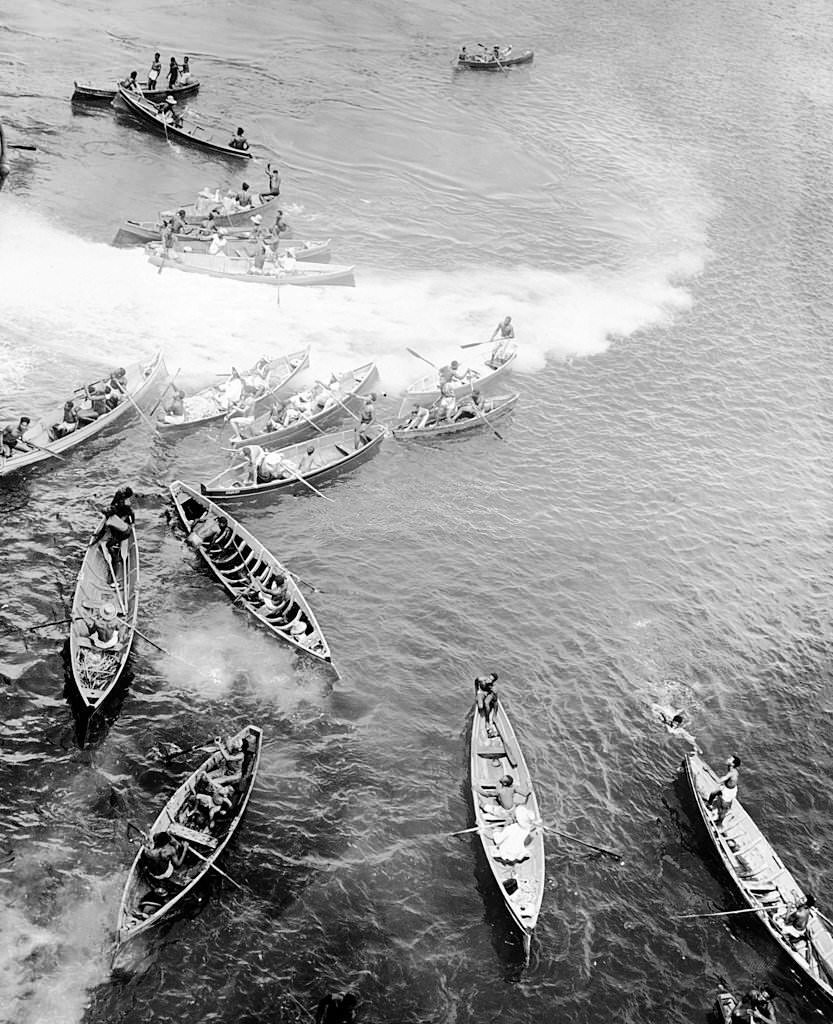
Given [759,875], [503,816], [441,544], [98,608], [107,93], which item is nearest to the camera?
[503,816]

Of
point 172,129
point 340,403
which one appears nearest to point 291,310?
point 340,403

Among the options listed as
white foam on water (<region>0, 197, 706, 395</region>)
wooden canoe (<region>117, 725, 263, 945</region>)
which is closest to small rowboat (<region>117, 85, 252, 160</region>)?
white foam on water (<region>0, 197, 706, 395</region>)

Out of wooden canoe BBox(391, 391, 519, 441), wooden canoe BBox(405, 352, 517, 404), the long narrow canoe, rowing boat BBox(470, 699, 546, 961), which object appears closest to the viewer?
rowing boat BBox(470, 699, 546, 961)

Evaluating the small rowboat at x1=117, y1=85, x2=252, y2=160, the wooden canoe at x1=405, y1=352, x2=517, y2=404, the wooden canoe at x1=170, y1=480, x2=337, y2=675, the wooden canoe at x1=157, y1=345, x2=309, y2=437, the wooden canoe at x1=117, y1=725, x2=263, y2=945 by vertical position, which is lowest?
the wooden canoe at x1=117, y1=725, x2=263, y2=945

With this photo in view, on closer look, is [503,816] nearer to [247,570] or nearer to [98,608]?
[247,570]

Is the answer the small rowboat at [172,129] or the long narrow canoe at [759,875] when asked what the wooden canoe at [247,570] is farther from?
the small rowboat at [172,129]

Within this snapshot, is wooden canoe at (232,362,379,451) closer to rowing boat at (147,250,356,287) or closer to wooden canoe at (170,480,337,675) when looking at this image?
wooden canoe at (170,480,337,675)
